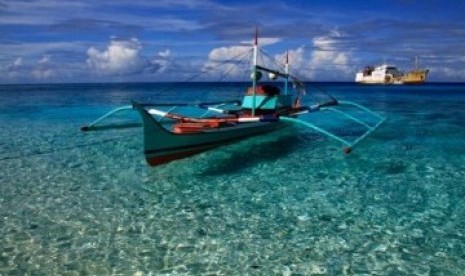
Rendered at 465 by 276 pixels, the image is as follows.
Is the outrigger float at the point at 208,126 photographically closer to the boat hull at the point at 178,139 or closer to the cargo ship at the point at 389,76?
the boat hull at the point at 178,139

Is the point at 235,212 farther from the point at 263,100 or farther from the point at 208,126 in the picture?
the point at 263,100

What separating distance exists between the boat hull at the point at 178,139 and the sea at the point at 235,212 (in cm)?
47

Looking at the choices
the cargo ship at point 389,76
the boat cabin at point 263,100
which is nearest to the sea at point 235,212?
the boat cabin at point 263,100

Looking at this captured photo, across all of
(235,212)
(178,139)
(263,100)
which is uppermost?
(263,100)

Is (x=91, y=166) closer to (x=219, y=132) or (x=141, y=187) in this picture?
(x=141, y=187)

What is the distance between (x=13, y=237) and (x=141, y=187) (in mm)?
4073

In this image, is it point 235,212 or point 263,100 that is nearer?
point 235,212

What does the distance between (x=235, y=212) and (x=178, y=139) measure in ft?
14.4

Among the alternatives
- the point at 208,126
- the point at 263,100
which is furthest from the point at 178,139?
the point at 263,100

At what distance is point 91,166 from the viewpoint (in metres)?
14.6

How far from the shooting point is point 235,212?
10016 millimetres

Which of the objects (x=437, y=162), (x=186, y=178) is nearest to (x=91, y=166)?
(x=186, y=178)

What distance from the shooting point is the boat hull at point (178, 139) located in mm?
12656

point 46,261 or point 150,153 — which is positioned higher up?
point 150,153
